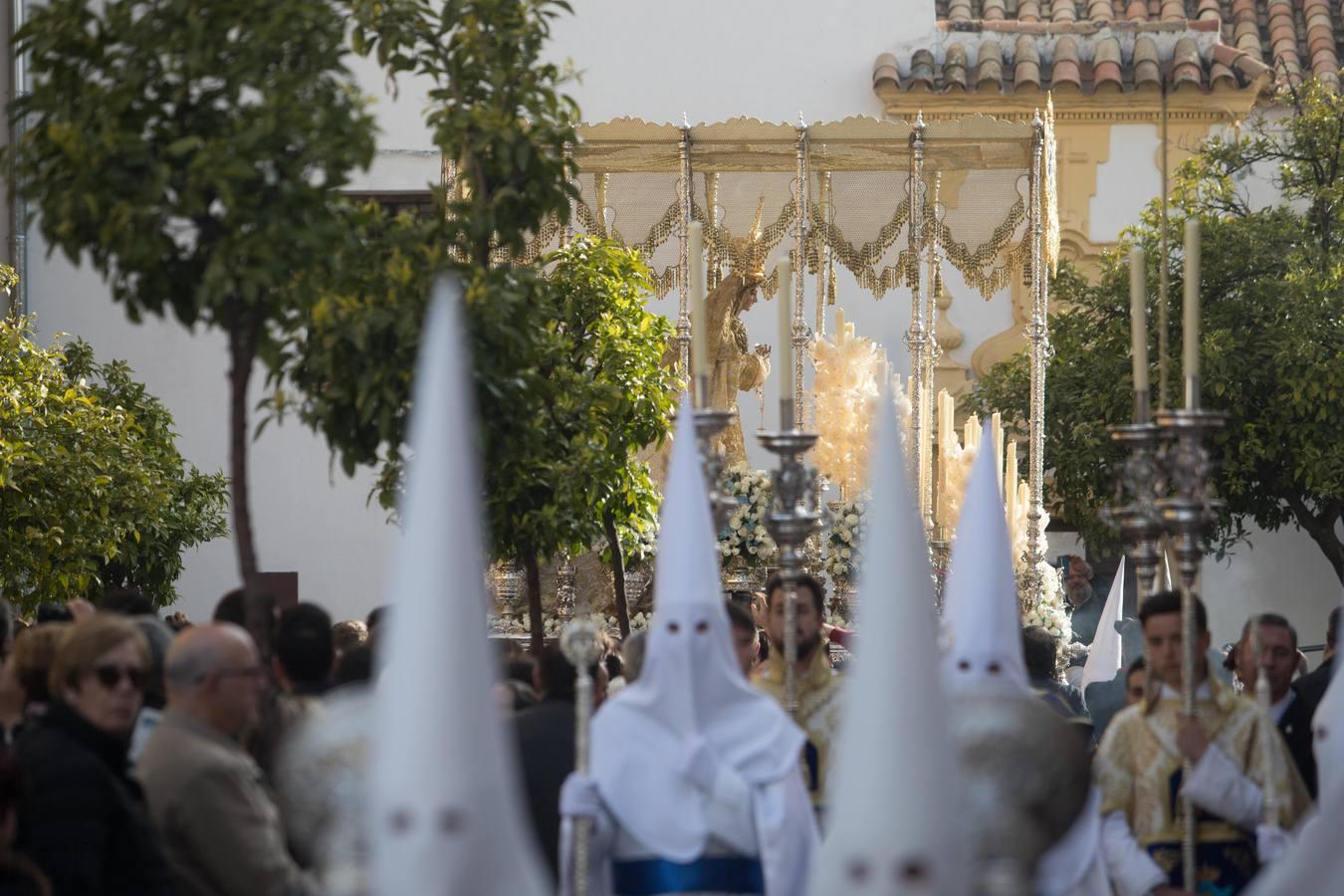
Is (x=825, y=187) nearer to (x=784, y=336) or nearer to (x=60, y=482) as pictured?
(x=60, y=482)

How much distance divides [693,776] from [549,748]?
627 millimetres

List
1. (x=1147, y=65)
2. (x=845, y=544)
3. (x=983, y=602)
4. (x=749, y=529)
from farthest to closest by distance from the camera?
(x=1147, y=65) → (x=845, y=544) → (x=749, y=529) → (x=983, y=602)

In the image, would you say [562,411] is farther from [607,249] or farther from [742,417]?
[742,417]

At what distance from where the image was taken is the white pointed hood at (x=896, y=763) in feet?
10.8

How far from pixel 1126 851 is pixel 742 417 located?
1259 centimetres

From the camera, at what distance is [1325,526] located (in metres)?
16.4

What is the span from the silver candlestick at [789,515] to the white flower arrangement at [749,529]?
6.35 meters

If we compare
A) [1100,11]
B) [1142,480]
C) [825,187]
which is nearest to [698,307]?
[1142,480]

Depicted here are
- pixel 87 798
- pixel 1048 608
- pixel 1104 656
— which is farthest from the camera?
pixel 1048 608

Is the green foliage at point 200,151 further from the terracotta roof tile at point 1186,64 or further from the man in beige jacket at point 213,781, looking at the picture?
the terracotta roof tile at point 1186,64

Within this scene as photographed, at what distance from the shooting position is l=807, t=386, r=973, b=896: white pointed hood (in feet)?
10.8

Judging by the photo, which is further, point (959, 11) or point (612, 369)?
point (959, 11)

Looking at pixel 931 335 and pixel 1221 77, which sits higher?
pixel 1221 77

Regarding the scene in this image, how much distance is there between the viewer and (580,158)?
13367mm
